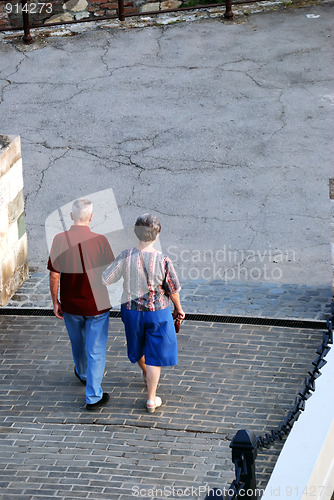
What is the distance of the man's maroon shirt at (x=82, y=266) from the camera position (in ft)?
20.2

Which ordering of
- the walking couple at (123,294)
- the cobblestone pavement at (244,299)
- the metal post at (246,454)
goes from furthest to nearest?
the cobblestone pavement at (244,299) < the walking couple at (123,294) < the metal post at (246,454)

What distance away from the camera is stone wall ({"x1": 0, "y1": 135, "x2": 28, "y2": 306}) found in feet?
25.5

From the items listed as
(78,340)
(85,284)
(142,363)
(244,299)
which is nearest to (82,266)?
(85,284)

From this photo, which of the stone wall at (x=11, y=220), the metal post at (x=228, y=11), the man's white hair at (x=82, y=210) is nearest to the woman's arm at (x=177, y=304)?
the man's white hair at (x=82, y=210)

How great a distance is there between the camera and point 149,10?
46.9 ft


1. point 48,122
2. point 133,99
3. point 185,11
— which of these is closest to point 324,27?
point 185,11

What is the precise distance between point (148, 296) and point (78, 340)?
723mm

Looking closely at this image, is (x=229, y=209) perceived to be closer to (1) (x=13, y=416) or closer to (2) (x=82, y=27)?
(1) (x=13, y=416)

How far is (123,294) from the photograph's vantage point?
623 centimetres

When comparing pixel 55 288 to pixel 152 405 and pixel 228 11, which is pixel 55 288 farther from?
pixel 228 11

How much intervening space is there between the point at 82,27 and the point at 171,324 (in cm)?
853
